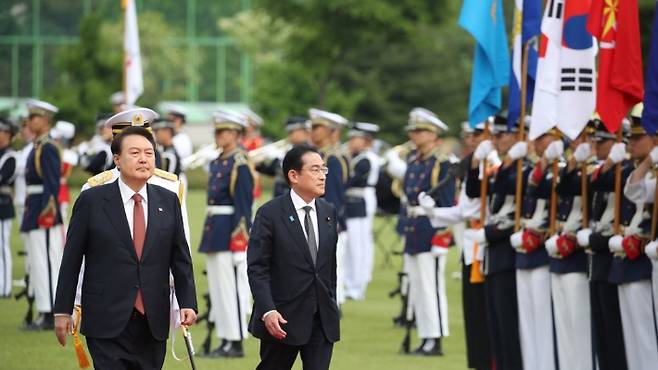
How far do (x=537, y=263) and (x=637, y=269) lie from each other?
101 centimetres

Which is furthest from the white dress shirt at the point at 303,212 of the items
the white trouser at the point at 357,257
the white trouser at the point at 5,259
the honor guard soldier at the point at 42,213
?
the white trouser at the point at 357,257

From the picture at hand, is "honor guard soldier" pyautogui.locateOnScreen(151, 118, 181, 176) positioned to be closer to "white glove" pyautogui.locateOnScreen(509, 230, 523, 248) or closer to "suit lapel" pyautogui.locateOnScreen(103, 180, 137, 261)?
"white glove" pyautogui.locateOnScreen(509, 230, 523, 248)

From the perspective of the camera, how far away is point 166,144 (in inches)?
602

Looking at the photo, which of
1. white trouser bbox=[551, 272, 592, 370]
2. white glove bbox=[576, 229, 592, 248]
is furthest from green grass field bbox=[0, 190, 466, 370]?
white glove bbox=[576, 229, 592, 248]

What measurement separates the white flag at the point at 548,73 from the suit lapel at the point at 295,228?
2599mm

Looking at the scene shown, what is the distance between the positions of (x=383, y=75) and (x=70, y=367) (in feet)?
152

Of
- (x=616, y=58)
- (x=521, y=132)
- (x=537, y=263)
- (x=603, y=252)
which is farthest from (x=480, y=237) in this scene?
(x=616, y=58)

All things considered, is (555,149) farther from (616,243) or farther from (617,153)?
(616,243)

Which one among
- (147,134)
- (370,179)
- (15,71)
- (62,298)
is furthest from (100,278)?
(15,71)

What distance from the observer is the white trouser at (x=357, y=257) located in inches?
787

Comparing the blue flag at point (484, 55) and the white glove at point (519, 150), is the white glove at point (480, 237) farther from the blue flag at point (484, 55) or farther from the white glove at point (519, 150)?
the blue flag at point (484, 55)

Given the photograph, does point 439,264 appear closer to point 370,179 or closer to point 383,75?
point 370,179

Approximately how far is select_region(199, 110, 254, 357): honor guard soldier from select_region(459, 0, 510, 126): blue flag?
288cm

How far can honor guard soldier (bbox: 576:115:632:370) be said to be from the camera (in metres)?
10.3
